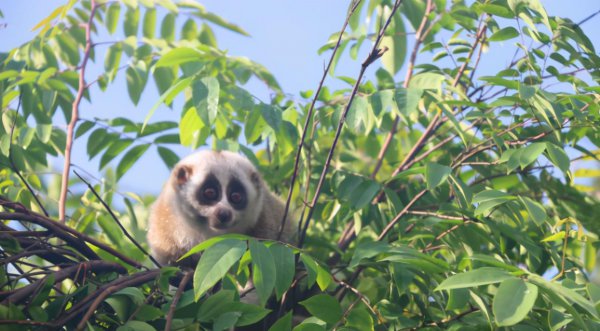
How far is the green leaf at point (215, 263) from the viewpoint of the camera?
8.09ft

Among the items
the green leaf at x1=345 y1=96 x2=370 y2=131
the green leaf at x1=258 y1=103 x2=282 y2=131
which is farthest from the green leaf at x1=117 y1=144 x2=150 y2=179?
the green leaf at x1=345 y1=96 x2=370 y2=131

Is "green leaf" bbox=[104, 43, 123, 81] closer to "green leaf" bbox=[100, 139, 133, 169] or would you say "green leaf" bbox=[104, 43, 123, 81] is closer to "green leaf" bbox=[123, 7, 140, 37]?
"green leaf" bbox=[123, 7, 140, 37]

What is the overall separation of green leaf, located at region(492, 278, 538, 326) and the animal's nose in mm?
2740

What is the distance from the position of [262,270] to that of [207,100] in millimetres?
1357

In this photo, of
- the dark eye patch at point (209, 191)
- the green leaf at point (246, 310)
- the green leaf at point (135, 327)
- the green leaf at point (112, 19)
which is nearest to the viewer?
the green leaf at point (135, 327)

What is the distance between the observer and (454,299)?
2756 millimetres

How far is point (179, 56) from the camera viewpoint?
4137 millimetres

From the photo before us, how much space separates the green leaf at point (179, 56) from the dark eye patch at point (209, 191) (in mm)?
1110

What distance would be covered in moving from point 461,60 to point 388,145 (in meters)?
0.81

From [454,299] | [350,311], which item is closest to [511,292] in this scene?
[454,299]

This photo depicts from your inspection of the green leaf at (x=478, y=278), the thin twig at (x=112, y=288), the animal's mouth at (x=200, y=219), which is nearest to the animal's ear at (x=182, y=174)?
the animal's mouth at (x=200, y=219)

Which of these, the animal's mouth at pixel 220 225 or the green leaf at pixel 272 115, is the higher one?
the green leaf at pixel 272 115

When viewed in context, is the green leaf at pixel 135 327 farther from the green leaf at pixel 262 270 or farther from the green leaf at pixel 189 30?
the green leaf at pixel 189 30

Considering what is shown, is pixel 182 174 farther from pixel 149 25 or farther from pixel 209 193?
pixel 149 25
